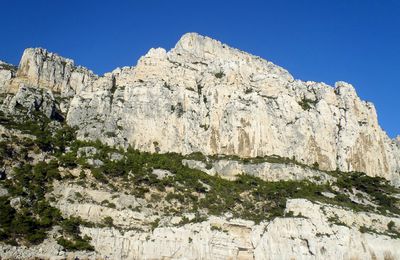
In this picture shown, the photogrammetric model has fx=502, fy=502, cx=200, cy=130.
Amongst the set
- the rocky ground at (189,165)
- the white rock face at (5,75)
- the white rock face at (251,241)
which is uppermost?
the white rock face at (5,75)

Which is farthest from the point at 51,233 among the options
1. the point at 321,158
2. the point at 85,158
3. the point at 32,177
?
the point at 321,158

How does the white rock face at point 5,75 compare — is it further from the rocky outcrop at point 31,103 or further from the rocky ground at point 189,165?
the rocky outcrop at point 31,103

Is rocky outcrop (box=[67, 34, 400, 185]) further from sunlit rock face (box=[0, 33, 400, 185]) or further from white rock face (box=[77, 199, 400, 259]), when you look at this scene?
white rock face (box=[77, 199, 400, 259])

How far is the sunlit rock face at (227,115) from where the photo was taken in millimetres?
101438

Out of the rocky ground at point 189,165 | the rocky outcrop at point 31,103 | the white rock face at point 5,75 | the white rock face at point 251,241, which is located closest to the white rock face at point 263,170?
the rocky ground at point 189,165

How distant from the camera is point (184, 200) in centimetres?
7975

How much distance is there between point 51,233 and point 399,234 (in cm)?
5026

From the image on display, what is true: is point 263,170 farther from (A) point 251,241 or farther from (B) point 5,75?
(B) point 5,75

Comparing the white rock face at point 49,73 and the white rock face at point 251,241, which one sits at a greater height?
the white rock face at point 49,73

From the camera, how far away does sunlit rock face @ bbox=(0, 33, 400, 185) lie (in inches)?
3994

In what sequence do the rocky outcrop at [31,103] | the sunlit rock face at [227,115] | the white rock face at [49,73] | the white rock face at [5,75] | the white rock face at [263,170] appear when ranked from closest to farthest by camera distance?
1. the white rock face at [263,170]
2. the rocky outcrop at [31,103]
3. the sunlit rock face at [227,115]
4. the white rock face at [5,75]
5. the white rock face at [49,73]

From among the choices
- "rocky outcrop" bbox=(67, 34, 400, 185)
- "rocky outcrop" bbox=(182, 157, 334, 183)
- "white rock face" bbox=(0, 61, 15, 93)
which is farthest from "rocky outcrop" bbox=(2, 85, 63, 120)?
"rocky outcrop" bbox=(182, 157, 334, 183)

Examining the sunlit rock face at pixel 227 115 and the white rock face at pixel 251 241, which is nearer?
the white rock face at pixel 251 241

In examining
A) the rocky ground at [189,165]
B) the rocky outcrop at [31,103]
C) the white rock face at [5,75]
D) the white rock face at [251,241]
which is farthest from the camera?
the white rock face at [5,75]
